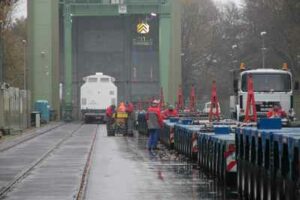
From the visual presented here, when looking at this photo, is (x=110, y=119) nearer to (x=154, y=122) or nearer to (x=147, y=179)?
(x=154, y=122)

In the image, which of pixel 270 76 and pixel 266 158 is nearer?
pixel 266 158

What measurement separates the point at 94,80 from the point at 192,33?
116 ft

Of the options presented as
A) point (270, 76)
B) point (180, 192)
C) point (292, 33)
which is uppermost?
point (292, 33)

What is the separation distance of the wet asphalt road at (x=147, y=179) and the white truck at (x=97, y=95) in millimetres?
41968

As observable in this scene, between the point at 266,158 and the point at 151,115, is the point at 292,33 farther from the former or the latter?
the point at 266,158

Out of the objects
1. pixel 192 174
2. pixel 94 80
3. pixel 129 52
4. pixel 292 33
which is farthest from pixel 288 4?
pixel 192 174

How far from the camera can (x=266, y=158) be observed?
14.3m

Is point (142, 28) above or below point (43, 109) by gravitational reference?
above

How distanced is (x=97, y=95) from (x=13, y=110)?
→ 22.0m

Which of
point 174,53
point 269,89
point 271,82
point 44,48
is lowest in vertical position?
point 269,89

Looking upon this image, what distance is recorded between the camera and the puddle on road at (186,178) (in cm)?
1769

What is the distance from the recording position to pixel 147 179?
20766 mm

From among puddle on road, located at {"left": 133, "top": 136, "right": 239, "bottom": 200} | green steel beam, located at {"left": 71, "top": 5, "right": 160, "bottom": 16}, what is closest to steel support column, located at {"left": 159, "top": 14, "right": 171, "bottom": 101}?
green steel beam, located at {"left": 71, "top": 5, "right": 160, "bottom": 16}

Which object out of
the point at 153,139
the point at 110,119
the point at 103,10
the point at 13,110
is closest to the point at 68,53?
the point at 103,10
